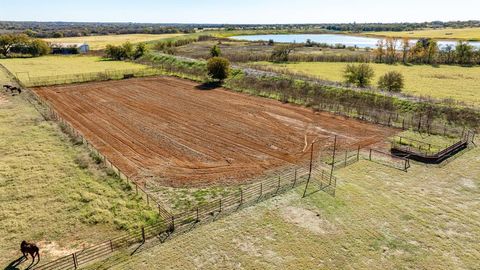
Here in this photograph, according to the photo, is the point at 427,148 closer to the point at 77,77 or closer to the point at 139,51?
the point at 77,77

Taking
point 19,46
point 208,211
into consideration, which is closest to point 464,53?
point 208,211

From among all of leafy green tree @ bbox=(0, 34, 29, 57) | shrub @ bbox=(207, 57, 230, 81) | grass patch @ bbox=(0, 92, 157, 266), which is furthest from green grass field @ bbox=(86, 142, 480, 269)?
leafy green tree @ bbox=(0, 34, 29, 57)

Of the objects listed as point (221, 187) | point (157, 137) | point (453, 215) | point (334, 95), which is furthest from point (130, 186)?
point (334, 95)

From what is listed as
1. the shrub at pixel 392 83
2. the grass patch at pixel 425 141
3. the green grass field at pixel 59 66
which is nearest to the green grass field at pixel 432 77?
the shrub at pixel 392 83

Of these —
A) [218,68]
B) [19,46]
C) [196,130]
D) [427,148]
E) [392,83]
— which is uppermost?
[19,46]

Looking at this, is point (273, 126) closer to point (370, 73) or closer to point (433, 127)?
point (433, 127)
